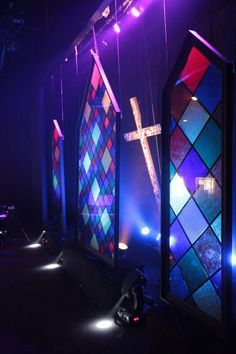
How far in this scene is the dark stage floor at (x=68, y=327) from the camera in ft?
7.09

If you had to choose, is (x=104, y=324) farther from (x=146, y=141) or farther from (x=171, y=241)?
(x=146, y=141)

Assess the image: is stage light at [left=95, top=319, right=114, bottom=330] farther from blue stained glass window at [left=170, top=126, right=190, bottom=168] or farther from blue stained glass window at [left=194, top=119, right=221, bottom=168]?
blue stained glass window at [left=194, top=119, right=221, bottom=168]

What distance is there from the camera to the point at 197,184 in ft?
7.04

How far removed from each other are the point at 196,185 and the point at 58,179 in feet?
15.4

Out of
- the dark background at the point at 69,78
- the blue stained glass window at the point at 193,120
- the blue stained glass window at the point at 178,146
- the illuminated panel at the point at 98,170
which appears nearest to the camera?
the blue stained glass window at the point at 193,120

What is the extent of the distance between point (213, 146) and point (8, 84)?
8.21 meters

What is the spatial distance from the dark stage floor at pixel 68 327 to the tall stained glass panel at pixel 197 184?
0.15 metres

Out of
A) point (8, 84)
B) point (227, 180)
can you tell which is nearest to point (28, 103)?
point (8, 84)

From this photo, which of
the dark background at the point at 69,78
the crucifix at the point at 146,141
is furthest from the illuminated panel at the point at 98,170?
the dark background at the point at 69,78

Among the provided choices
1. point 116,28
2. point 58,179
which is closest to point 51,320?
point 58,179

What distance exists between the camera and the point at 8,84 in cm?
911

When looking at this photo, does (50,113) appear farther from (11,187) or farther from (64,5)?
(64,5)

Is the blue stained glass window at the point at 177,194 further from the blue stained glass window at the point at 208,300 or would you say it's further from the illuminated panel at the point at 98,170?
the illuminated panel at the point at 98,170

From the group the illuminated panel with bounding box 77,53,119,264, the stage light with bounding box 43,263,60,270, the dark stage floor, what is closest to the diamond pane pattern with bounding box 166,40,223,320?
the dark stage floor
